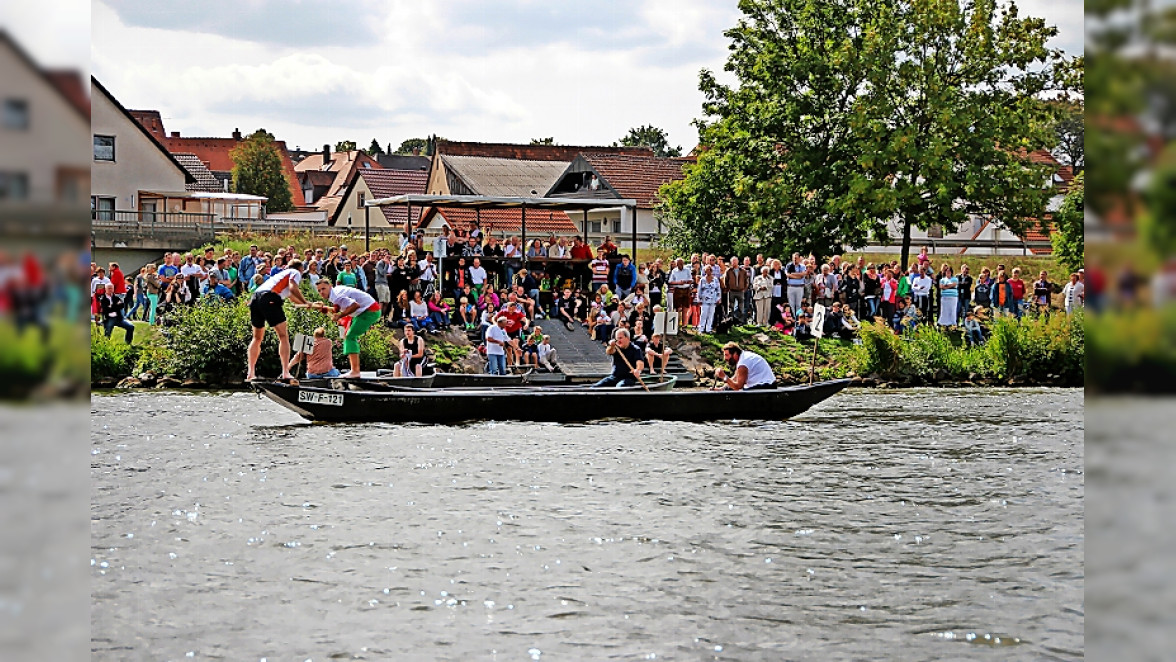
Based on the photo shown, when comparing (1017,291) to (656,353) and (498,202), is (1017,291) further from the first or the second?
(498,202)

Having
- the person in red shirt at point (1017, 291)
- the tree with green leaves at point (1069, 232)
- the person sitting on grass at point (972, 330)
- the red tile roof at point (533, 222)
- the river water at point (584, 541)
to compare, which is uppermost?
the red tile roof at point (533, 222)

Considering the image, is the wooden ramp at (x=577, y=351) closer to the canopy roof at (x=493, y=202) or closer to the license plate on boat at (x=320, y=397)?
the canopy roof at (x=493, y=202)

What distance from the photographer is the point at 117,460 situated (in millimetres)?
16953

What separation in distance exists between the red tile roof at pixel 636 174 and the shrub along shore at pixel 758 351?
30.6m

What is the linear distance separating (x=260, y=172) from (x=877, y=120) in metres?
47.8

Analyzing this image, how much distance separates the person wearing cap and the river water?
3886 millimetres

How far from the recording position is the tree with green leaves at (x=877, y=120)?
3616cm

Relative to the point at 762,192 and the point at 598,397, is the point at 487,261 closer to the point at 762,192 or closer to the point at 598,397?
the point at 598,397

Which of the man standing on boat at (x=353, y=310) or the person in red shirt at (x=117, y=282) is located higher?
the person in red shirt at (x=117, y=282)

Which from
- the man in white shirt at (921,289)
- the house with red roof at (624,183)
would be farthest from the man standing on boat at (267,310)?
the house with red roof at (624,183)

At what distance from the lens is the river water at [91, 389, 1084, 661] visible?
30.2 feet

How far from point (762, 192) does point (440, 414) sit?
1910 cm

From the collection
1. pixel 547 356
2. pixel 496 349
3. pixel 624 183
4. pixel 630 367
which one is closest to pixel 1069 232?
pixel 547 356
